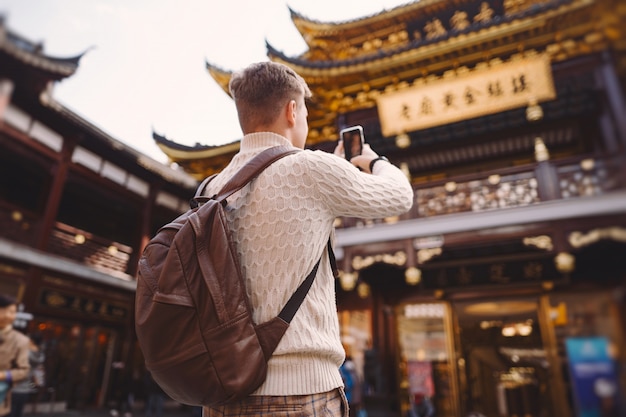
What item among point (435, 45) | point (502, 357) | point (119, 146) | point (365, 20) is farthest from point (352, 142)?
point (119, 146)

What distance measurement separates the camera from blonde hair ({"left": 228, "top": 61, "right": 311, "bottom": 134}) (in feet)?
2.76

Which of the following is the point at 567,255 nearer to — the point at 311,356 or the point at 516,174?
the point at 516,174

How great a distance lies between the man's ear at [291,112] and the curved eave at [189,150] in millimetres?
7051

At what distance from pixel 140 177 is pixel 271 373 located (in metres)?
10.4

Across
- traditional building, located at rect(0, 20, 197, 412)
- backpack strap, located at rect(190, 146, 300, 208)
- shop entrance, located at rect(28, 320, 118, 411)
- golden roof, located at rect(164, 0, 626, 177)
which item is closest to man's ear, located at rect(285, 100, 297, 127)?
backpack strap, located at rect(190, 146, 300, 208)

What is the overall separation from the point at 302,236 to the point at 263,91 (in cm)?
34

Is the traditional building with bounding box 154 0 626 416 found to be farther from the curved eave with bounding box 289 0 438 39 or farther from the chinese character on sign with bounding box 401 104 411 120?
the curved eave with bounding box 289 0 438 39

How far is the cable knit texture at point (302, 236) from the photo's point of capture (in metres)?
0.67

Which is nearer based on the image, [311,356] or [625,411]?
[311,356]

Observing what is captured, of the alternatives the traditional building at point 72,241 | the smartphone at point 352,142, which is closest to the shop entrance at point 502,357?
the smartphone at point 352,142

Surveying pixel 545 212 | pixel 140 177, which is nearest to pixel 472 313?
pixel 545 212

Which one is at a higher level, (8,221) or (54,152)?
(54,152)

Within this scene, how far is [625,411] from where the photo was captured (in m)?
1.28

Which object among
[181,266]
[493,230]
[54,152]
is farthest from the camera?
[54,152]
